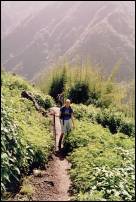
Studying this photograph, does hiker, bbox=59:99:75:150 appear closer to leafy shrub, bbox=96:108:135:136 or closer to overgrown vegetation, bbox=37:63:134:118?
leafy shrub, bbox=96:108:135:136

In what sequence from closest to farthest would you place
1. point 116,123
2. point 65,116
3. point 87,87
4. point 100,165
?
point 100,165 < point 65,116 < point 116,123 < point 87,87

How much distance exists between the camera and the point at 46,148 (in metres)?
19.0

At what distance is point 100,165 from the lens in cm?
1711

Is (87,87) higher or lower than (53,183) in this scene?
higher

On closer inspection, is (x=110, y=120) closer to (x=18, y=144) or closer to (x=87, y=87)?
(x=87, y=87)

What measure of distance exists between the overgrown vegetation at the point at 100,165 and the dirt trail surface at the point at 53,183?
0.28 meters

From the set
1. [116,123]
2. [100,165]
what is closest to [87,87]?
A: [116,123]

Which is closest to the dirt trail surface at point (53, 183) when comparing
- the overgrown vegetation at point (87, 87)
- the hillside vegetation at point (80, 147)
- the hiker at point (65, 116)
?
the hillside vegetation at point (80, 147)

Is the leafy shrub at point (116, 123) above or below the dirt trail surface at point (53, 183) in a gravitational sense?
above

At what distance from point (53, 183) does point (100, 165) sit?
1.71 metres

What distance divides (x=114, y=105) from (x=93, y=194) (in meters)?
19.6

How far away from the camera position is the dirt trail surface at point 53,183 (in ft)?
50.2

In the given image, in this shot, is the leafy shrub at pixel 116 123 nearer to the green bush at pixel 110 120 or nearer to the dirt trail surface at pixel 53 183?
the green bush at pixel 110 120

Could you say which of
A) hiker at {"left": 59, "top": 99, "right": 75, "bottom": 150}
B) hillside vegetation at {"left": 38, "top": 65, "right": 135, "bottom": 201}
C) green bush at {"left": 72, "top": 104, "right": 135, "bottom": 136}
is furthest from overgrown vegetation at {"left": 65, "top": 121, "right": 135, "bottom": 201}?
green bush at {"left": 72, "top": 104, "right": 135, "bottom": 136}
